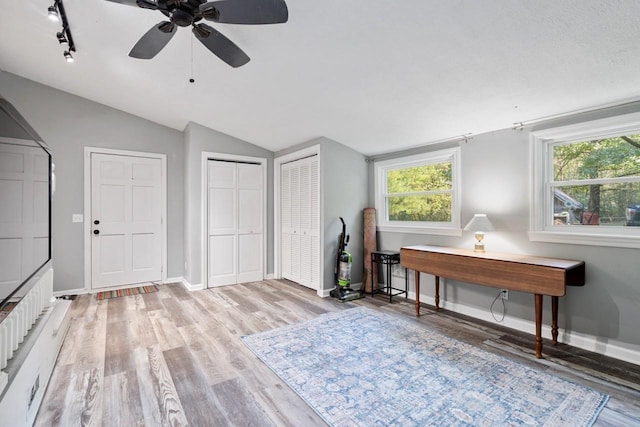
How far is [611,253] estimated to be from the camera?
2496mm

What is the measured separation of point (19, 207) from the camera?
1.76 meters

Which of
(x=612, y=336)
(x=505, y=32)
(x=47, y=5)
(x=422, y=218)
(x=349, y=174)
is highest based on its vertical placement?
(x=47, y=5)

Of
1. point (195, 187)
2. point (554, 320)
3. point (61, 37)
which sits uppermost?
point (61, 37)

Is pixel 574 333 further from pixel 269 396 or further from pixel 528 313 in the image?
pixel 269 396

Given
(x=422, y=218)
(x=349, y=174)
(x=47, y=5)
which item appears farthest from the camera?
(x=349, y=174)

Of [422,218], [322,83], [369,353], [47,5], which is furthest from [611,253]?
[47,5]

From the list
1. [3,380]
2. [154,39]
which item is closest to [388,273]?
[154,39]

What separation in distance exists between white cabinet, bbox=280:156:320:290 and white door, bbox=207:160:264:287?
0.40 meters

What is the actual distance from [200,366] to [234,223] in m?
2.75

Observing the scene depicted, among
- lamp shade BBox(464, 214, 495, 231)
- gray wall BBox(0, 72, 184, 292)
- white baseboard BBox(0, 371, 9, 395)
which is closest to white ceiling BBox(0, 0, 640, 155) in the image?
gray wall BBox(0, 72, 184, 292)

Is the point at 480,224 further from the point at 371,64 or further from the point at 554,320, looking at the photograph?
the point at 371,64

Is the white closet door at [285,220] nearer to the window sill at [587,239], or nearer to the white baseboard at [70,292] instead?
the white baseboard at [70,292]

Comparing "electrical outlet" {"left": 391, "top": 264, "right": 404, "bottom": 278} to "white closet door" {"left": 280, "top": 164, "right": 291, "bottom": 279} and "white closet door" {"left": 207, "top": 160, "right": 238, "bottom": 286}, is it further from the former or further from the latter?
"white closet door" {"left": 207, "top": 160, "right": 238, "bottom": 286}

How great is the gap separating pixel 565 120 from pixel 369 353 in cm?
269
